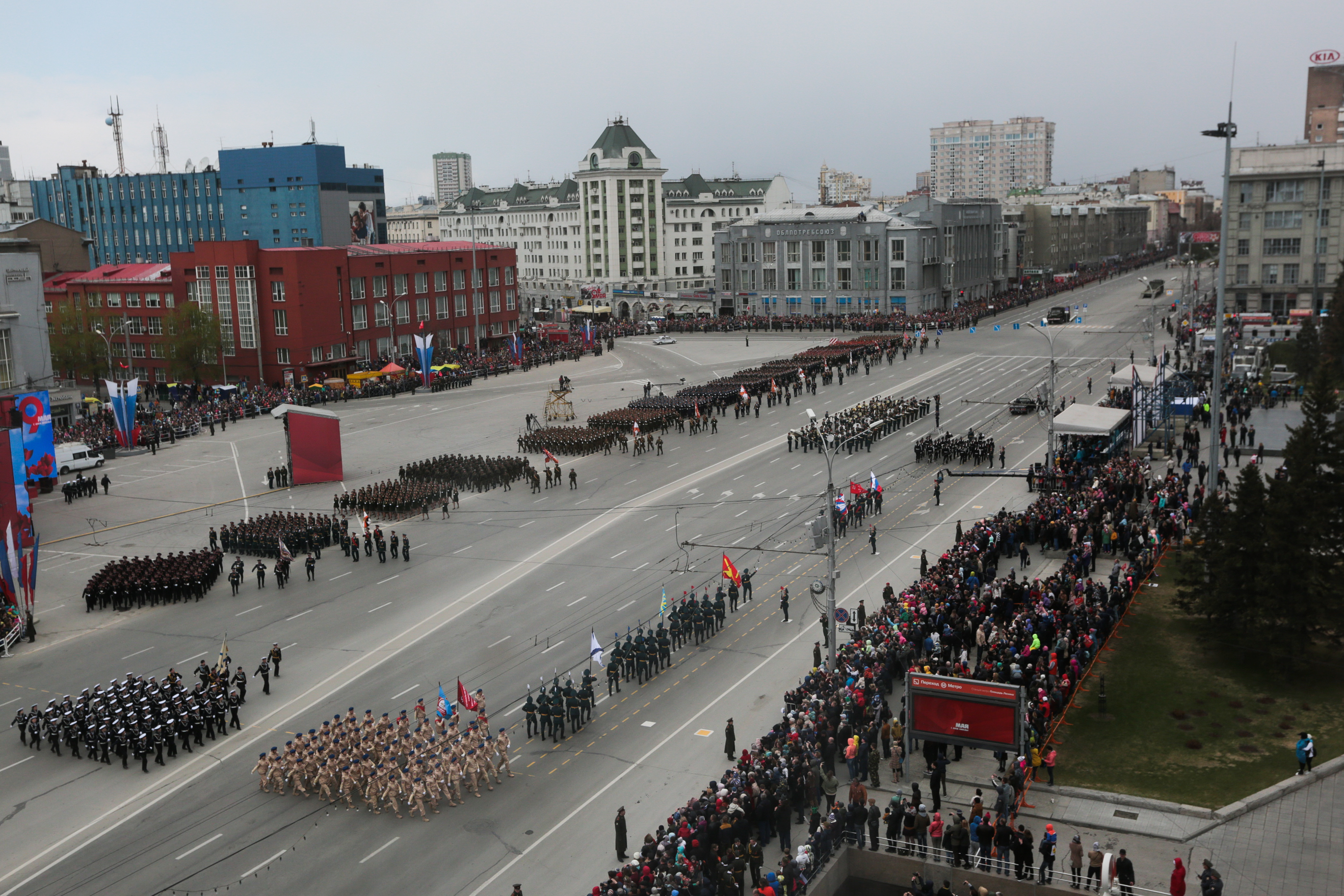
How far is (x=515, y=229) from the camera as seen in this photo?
7185 inches

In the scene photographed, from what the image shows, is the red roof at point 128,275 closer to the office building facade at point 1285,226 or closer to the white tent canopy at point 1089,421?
the white tent canopy at point 1089,421

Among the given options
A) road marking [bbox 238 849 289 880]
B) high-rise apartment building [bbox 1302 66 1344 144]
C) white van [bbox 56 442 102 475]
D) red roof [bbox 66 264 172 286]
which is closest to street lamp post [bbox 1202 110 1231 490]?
road marking [bbox 238 849 289 880]

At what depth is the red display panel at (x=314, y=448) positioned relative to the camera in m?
50.4

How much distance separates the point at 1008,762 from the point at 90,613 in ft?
92.2

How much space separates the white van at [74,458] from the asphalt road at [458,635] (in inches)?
57.6

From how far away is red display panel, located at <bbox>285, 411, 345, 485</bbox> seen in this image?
5041 centimetres

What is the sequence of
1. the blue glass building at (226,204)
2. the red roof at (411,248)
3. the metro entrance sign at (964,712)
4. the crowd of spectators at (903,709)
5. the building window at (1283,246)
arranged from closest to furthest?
1. the crowd of spectators at (903,709)
2. the metro entrance sign at (964,712)
3. the building window at (1283,246)
4. the red roof at (411,248)
5. the blue glass building at (226,204)

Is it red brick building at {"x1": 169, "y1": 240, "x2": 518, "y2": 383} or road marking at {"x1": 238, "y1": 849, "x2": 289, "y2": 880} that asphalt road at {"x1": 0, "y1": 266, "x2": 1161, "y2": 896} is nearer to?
road marking at {"x1": 238, "y1": 849, "x2": 289, "y2": 880}

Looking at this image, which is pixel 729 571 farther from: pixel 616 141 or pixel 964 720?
pixel 616 141

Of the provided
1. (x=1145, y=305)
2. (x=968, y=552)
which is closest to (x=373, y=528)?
(x=968, y=552)

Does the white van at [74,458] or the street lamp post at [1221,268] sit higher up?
the street lamp post at [1221,268]

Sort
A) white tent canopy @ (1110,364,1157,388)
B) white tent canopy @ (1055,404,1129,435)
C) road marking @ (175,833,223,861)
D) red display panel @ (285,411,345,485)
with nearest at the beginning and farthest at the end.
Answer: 1. road marking @ (175,833,223,861)
2. white tent canopy @ (1055,404,1129,435)
3. red display panel @ (285,411,345,485)
4. white tent canopy @ (1110,364,1157,388)

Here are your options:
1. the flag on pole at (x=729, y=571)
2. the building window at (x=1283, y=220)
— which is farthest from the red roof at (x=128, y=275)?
the building window at (x=1283, y=220)

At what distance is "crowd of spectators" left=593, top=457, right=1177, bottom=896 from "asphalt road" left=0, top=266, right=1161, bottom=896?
76.9 inches
